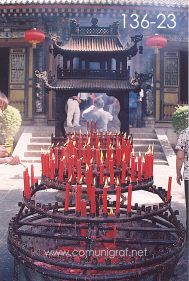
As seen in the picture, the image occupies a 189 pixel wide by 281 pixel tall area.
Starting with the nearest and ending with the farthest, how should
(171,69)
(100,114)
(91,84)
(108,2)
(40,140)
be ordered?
(91,84) < (100,114) < (108,2) < (40,140) < (171,69)

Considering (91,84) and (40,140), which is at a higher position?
(91,84)

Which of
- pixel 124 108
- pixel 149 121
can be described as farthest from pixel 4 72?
pixel 124 108

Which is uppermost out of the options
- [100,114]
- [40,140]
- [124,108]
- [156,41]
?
[156,41]

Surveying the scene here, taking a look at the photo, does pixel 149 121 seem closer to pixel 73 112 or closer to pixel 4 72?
pixel 73 112

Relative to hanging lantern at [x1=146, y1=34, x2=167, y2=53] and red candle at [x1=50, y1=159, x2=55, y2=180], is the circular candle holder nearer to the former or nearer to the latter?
red candle at [x1=50, y1=159, x2=55, y2=180]

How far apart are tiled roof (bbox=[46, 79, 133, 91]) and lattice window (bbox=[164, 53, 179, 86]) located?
8.90m

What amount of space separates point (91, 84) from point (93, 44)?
711mm

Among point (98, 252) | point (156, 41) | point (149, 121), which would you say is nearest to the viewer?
point (98, 252)

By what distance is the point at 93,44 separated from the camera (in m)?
7.04

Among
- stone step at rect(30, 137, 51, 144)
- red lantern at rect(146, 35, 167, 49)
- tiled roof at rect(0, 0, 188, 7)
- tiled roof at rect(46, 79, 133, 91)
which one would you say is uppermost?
tiled roof at rect(0, 0, 188, 7)

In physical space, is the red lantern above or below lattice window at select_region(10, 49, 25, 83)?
above

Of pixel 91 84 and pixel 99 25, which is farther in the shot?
pixel 99 25

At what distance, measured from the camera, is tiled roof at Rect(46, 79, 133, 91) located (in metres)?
6.85

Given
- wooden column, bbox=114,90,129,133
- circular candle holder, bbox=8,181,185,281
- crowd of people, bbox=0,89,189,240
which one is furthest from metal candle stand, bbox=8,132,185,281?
wooden column, bbox=114,90,129,133
